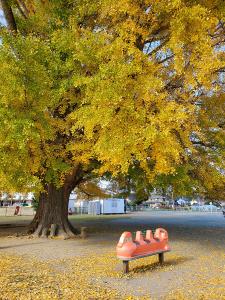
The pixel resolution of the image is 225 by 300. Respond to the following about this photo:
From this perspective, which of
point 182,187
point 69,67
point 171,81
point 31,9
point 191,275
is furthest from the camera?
point 31,9

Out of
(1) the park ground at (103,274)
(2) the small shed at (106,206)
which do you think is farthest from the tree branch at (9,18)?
(2) the small shed at (106,206)

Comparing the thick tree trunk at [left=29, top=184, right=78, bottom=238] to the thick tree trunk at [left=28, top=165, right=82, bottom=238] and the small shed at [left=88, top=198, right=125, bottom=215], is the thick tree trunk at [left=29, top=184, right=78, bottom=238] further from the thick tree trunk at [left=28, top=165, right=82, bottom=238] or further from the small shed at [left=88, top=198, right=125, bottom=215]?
the small shed at [left=88, top=198, right=125, bottom=215]

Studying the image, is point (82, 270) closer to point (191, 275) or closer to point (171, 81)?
point (191, 275)

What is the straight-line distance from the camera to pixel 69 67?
14.0m

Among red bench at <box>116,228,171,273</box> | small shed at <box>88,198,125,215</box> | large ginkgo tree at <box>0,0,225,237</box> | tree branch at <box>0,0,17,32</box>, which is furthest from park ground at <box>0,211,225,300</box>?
small shed at <box>88,198,125,215</box>

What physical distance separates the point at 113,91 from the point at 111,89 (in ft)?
0.27

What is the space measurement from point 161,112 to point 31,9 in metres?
11.3

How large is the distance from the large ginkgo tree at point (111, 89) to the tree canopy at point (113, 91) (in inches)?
1.4

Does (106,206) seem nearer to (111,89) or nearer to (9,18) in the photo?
(9,18)

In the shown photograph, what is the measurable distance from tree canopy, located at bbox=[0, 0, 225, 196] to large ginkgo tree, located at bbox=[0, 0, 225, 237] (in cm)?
4

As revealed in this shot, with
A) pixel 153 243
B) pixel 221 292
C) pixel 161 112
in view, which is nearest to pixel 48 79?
pixel 161 112

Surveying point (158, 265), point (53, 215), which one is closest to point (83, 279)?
point (158, 265)

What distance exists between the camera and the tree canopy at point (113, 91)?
448 inches

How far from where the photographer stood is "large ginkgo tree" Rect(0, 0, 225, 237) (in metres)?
11.4
